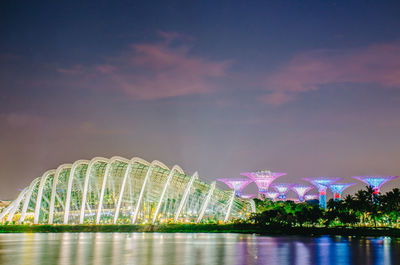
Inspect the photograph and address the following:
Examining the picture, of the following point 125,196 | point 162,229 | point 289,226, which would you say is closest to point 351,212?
point 289,226

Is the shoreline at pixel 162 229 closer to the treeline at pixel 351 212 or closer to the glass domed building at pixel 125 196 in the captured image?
the treeline at pixel 351 212

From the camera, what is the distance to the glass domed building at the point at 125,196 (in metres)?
90.8

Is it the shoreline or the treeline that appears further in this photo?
the treeline

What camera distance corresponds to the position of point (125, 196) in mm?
98562

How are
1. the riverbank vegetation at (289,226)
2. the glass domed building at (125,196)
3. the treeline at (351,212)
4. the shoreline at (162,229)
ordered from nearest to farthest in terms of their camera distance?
the riverbank vegetation at (289,226)
the shoreline at (162,229)
the treeline at (351,212)
the glass domed building at (125,196)

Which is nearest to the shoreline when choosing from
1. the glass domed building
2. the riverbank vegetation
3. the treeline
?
the riverbank vegetation

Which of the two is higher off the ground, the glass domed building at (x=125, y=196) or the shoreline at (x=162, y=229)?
the glass domed building at (x=125, y=196)

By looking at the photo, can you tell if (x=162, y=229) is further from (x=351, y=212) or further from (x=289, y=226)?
(x=351, y=212)

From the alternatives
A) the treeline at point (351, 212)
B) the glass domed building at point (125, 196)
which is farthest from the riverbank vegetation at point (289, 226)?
the glass domed building at point (125, 196)

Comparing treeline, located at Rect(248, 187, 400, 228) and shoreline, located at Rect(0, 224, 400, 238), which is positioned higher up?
treeline, located at Rect(248, 187, 400, 228)

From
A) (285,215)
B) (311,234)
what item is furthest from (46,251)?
(285,215)

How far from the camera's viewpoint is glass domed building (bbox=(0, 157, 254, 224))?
9075cm

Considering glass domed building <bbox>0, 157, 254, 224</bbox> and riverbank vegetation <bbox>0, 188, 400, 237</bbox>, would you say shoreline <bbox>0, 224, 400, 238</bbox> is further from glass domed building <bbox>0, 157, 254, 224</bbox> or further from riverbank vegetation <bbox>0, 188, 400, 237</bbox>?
glass domed building <bbox>0, 157, 254, 224</bbox>

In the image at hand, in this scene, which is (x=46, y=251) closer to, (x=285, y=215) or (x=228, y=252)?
(x=228, y=252)
